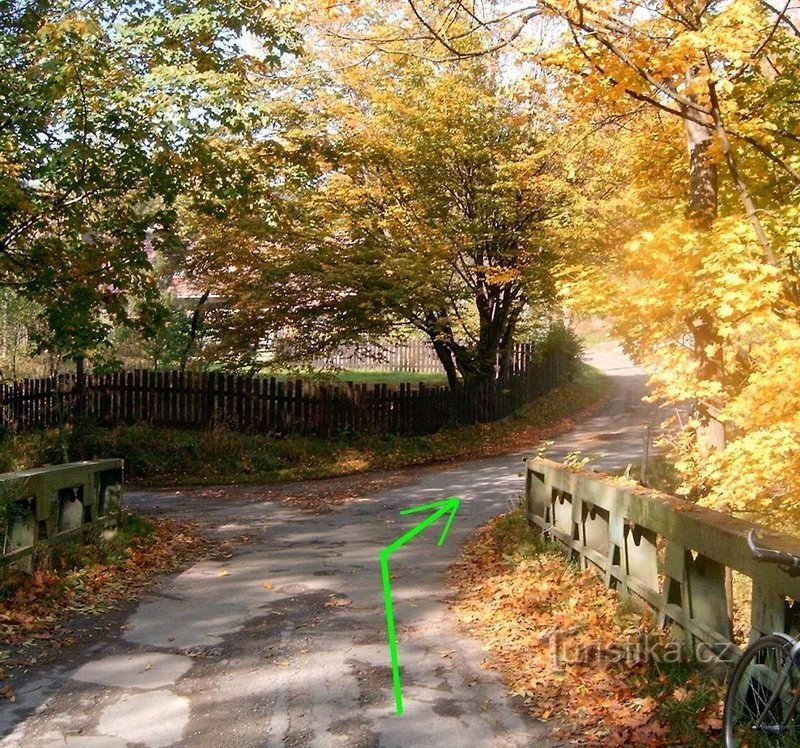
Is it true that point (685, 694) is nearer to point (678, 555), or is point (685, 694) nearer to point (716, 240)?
point (678, 555)

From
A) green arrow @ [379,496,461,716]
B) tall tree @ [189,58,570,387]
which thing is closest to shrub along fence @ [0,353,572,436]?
tall tree @ [189,58,570,387]

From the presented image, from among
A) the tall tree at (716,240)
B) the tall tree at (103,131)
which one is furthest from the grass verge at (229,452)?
the tall tree at (716,240)

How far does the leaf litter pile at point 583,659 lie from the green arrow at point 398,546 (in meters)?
0.62

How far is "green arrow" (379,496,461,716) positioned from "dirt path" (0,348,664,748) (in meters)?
0.06

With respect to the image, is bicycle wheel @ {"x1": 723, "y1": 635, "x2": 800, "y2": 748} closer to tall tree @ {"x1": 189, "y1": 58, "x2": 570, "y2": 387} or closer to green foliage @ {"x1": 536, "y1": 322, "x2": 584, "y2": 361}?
tall tree @ {"x1": 189, "y1": 58, "x2": 570, "y2": 387}

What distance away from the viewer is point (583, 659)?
19.2ft

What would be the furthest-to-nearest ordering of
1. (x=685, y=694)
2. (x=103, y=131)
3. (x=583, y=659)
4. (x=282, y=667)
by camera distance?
(x=103, y=131) → (x=282, y=667) → (x=583, y=659) → (x=685, y=694)

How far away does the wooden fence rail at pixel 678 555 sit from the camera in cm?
428

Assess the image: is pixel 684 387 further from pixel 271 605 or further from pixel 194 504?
pixel 194 504

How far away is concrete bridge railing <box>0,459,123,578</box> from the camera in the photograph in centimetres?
758

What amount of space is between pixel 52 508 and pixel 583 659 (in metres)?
5.07

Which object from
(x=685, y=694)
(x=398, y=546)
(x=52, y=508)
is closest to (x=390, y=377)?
(x=398, y=546)

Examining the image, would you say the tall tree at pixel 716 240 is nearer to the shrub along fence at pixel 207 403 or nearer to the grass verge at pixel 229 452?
the grass verge at pixel 229 452

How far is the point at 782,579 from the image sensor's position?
4.07m
